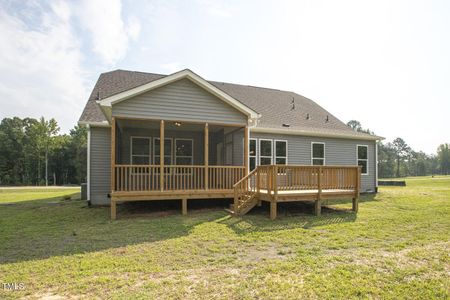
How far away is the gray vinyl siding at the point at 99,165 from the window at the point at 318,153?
9.63 metres

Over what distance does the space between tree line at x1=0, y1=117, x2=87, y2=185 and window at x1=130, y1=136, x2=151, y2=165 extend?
3384 centimetres

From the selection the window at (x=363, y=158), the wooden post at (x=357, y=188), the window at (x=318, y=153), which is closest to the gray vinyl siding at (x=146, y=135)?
the window at (x=318, y=153)

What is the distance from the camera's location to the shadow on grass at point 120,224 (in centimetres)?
538

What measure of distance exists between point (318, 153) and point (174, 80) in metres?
8.61

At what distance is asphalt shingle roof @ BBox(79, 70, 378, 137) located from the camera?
13102 mm

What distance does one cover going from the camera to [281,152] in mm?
13164

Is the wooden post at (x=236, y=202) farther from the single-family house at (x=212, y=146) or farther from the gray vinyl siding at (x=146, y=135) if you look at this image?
the gray vinyl siding at (x=146, y=135)

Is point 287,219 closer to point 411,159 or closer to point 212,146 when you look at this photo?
point 212,146

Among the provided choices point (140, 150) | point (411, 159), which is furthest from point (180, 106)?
point (411, 159)

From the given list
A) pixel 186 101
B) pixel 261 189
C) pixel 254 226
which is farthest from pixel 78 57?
pixel 254 226

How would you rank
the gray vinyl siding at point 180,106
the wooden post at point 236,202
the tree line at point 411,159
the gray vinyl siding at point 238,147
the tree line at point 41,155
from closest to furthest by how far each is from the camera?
1. the gray vinyl siding at point 180,106
2. the wooden post at point 236,202
3. the gray vinyl siding at point 238,147
4. the tree line at point 41,155
5. the tree line at point 411,159

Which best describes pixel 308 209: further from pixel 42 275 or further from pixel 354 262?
pixel 42 275

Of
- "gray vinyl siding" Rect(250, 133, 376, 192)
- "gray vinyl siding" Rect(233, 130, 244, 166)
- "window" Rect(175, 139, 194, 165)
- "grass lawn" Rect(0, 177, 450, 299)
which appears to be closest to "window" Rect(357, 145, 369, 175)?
"gray vinyl siding" Rect(250, 133, 376, 192)

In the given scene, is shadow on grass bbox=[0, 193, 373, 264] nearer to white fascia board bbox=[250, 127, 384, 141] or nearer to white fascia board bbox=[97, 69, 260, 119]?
white fascia board bbox=[97, 69, 260, 119]
